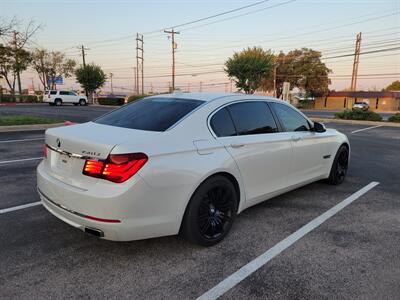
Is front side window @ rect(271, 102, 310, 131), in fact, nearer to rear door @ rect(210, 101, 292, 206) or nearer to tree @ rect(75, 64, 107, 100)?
rear door @ rect(210, 101, 292, 206)

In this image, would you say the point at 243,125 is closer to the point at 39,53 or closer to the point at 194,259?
the point at 194,259

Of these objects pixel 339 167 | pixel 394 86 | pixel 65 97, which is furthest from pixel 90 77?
pixel 394 86

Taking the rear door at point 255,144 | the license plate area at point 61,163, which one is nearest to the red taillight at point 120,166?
the license plate area at point 61,163

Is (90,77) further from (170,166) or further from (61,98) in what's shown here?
(170,166)

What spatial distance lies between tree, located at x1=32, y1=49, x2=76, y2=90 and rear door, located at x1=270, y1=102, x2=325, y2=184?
5381 cm

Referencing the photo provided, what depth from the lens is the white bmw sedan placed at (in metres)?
2.73

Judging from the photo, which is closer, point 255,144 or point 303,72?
point 255,144

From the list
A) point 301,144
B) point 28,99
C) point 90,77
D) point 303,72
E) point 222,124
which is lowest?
point 28,99

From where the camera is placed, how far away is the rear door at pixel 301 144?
4367mm

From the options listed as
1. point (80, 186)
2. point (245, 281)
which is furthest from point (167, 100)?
point (245, 281)

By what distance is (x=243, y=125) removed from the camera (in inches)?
147

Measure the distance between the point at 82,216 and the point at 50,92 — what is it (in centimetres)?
3670

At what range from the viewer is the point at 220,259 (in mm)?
3123

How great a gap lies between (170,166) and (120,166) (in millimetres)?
430
